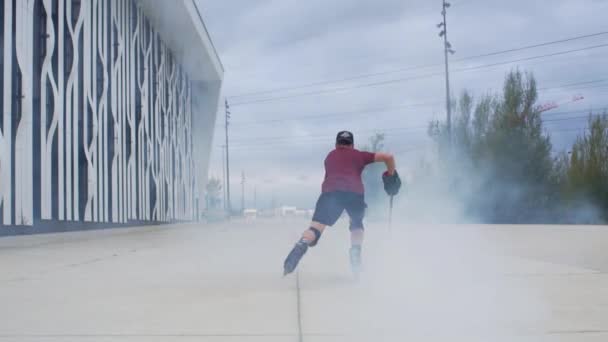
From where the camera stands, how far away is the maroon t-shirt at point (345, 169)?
5801 millimetres

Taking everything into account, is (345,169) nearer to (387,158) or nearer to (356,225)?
(387,158)

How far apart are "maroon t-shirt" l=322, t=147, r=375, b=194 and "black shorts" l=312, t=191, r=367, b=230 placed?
5cm

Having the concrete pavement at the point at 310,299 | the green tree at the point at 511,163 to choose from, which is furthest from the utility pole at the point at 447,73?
the concrete pavement at the point at 310,299

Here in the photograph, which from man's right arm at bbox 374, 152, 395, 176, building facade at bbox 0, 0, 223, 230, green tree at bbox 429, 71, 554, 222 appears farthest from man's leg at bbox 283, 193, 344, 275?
green tree at bbox 429, 71, 554, 222

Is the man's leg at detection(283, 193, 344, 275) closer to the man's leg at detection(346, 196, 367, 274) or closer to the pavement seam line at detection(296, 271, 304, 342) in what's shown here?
the man's leg at detection(346, 196, 367, 274)

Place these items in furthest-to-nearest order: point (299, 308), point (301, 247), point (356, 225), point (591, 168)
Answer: point (591, 168)
point (356, 225)
point (301, 247)
point (299, 308)

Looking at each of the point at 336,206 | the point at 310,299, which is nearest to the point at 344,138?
the point at 336,206

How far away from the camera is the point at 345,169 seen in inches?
231

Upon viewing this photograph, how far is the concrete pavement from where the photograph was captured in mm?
3803

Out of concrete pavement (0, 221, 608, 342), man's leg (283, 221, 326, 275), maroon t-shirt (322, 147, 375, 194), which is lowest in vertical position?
concrete pavement (0, 221, 608, 342)

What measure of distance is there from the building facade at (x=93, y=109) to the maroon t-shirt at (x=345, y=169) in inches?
297

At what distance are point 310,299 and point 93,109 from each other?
1267 cm

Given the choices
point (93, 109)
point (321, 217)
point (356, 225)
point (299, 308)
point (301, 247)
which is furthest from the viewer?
point (93, 109)

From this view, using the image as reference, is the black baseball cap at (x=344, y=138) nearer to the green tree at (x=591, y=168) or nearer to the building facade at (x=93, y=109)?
the building facade at (x=93, y=109)
